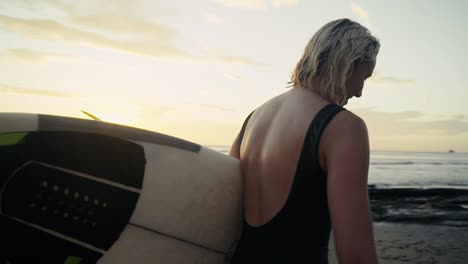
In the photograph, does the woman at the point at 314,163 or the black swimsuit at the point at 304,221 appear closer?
the woman at the point at 314,163

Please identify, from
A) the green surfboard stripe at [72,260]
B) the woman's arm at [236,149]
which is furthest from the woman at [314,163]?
the green surfboard stripe at [72,260]

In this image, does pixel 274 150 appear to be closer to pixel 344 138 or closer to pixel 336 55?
pixel 344 138

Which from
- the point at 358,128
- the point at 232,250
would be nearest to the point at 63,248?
the point at 232,250

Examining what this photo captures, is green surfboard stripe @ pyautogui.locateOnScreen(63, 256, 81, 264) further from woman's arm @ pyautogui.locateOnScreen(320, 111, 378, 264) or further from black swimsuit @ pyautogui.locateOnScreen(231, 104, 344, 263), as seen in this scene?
woman's arm @ pyautogui.locateOnScreen(320, 111, 378, 264)

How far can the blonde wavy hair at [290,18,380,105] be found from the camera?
70.9 inches

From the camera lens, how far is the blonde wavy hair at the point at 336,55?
180 centimetres

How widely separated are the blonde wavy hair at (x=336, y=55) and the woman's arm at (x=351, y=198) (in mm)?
330

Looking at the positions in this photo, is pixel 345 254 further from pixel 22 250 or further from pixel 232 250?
pixel 22 250

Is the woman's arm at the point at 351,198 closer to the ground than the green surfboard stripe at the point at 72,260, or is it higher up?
higher up

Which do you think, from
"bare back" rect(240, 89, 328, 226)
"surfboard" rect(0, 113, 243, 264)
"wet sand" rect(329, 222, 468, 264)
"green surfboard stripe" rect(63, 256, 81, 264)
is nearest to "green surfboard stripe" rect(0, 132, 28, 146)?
"surfboard" rect(0, 113, 243, 264)

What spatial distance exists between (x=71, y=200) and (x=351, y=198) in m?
1.27

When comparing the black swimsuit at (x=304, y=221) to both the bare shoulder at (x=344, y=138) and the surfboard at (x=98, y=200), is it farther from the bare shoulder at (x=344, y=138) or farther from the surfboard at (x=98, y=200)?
the surfboard at (x=98, y=200)

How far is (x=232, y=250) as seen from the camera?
6.81 feet

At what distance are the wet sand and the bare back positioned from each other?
4697 millimetres
